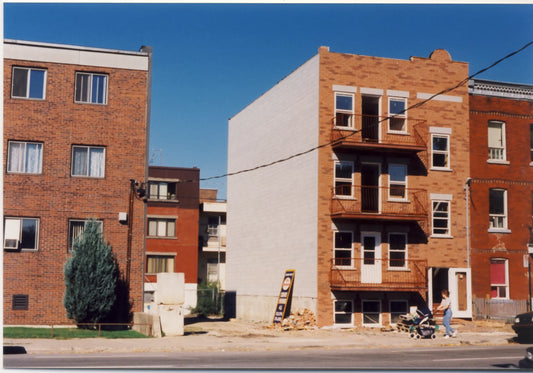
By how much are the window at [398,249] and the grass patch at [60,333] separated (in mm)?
12305

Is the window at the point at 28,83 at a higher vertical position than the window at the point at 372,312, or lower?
higher

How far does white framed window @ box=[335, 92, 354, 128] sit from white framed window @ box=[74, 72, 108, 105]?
1035 centimetres

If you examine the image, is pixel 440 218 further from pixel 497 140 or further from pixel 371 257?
pixel 497 140

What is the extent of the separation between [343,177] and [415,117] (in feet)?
15.4

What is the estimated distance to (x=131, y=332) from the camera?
26.0 m

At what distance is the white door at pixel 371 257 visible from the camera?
3061cm

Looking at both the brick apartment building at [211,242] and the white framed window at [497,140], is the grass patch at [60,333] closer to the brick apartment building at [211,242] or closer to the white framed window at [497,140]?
the white framed window at [497,140]

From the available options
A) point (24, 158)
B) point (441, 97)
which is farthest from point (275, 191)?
point (24, 158)

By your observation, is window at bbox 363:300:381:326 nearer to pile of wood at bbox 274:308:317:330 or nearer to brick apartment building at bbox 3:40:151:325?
pile of wood at bbox 274:308:317:330

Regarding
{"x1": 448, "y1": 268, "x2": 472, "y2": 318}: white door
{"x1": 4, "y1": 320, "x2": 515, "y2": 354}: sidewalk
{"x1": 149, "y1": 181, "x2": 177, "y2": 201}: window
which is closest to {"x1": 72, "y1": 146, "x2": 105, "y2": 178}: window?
{"x1": 4, "y1": 320, "x2": 515, "y2": 354}: sidewalk

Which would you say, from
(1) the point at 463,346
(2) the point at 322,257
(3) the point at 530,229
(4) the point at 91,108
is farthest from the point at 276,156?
(1) the point at 463,346

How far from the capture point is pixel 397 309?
3139cm

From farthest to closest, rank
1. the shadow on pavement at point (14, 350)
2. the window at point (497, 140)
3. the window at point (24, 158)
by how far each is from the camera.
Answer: the window at point (497, 140) < the window at point (24, 158) < the shadow on pavement at point (14, 350)

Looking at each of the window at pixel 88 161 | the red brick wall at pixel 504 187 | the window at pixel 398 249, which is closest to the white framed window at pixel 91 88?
the window at pixel 88 161
